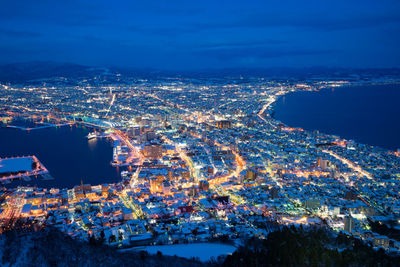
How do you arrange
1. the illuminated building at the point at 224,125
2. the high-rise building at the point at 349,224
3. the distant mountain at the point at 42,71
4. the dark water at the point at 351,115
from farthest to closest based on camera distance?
1. the distant mountain at the point at 42,71
2. the illuminated building at the point at 224,125
3. the dark water at the point at 351,115
4. the high-rise building at the point at 349,224

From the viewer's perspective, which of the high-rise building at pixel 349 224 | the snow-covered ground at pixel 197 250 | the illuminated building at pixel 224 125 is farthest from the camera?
the illuminated building at pixel 224 125

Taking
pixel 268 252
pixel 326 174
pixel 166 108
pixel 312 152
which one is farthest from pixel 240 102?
pixel 268 252

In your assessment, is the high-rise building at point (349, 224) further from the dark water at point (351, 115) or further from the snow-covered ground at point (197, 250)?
the dark water at point (351, 115)

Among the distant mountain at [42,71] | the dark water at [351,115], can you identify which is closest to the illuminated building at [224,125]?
the dark water at [351,115]

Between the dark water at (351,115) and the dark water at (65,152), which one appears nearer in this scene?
the dark water at (65,152)

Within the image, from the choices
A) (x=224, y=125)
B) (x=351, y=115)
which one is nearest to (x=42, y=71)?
(x=224, y=125)

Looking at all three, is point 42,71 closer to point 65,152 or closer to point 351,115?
point 65,152

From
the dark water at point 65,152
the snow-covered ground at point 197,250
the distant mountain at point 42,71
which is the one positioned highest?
the distant mountain at point 42,71
